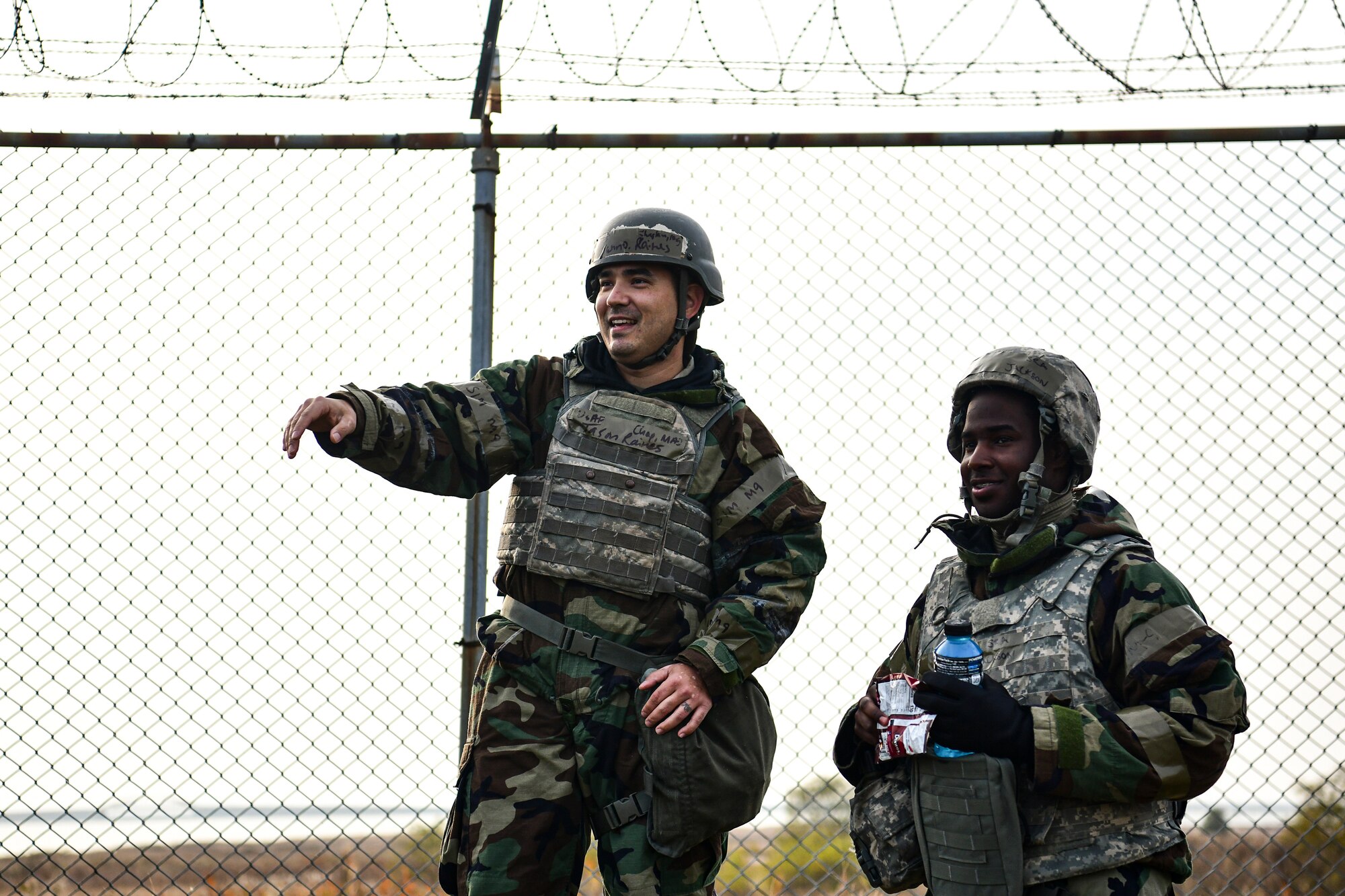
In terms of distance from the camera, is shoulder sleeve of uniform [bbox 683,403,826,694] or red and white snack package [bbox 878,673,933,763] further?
shoulder sleeve of uniform [bbox 683,403,826,694]

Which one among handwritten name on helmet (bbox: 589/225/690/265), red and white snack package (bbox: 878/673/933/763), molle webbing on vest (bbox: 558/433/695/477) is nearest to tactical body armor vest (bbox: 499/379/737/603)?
molle webbing on vest (bbox: 558/433/695/477)

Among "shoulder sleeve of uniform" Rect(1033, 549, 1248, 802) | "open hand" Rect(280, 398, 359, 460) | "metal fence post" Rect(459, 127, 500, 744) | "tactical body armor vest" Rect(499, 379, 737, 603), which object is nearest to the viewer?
"shoulder sleeve of uniform" Rect(1033, 549, 1248, 802)

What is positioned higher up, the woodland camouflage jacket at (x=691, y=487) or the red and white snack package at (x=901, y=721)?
the woodland camouflage jacket at (x=691, y=487)

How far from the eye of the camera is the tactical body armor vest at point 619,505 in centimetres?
294


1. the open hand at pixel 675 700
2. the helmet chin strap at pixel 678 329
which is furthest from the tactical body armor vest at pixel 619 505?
the open hand at pixel 675 700

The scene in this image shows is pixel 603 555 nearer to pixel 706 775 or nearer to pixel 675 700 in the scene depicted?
pixel 675 700

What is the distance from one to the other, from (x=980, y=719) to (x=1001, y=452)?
0.62 metres

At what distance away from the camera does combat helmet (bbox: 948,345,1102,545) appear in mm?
2613

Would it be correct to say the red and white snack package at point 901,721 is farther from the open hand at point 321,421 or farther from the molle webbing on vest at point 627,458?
the open hand at point 321,421

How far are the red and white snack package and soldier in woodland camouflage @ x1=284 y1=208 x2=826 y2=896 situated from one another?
0.42 meters

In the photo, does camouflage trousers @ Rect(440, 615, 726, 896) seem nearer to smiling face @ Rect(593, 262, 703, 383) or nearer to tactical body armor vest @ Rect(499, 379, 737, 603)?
tactical body armor vest @ Rect(499, 379, 737, 603)

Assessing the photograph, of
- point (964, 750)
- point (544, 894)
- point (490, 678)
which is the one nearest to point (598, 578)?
point (490, 678)

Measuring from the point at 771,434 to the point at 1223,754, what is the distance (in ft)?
4.30

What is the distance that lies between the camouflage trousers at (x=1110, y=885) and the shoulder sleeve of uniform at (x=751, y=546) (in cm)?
80
